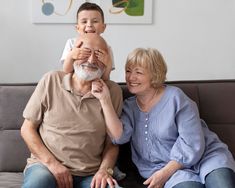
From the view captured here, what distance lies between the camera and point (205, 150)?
183 cm

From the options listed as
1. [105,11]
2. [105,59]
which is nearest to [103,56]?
[105,59]

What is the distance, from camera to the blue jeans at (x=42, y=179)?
1603 millimetres

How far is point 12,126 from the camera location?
2.08 metres

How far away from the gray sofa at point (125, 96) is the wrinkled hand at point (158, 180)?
0.18 metres

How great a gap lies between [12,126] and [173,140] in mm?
917

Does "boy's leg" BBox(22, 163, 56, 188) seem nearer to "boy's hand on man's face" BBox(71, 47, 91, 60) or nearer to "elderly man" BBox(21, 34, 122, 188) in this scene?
"elderly man" BBox(21, 34, 122, 188)

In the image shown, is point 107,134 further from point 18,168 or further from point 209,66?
point 209,66

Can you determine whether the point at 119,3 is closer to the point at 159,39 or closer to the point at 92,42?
the point at 159,39

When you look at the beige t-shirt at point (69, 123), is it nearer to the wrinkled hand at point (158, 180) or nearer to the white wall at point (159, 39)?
the wrinkled hand at point (158, 180)

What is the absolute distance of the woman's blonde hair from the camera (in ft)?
6.15

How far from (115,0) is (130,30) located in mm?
261

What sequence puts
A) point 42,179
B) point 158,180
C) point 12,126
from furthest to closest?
point 12,126
point 158,180
point 42,179

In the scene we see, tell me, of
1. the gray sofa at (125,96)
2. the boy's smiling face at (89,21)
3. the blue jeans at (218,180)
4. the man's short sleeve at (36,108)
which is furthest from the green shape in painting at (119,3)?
the blue jeans at (218,180)

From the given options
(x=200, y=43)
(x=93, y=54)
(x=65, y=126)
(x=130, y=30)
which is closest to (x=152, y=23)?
(x=130, y=30)
